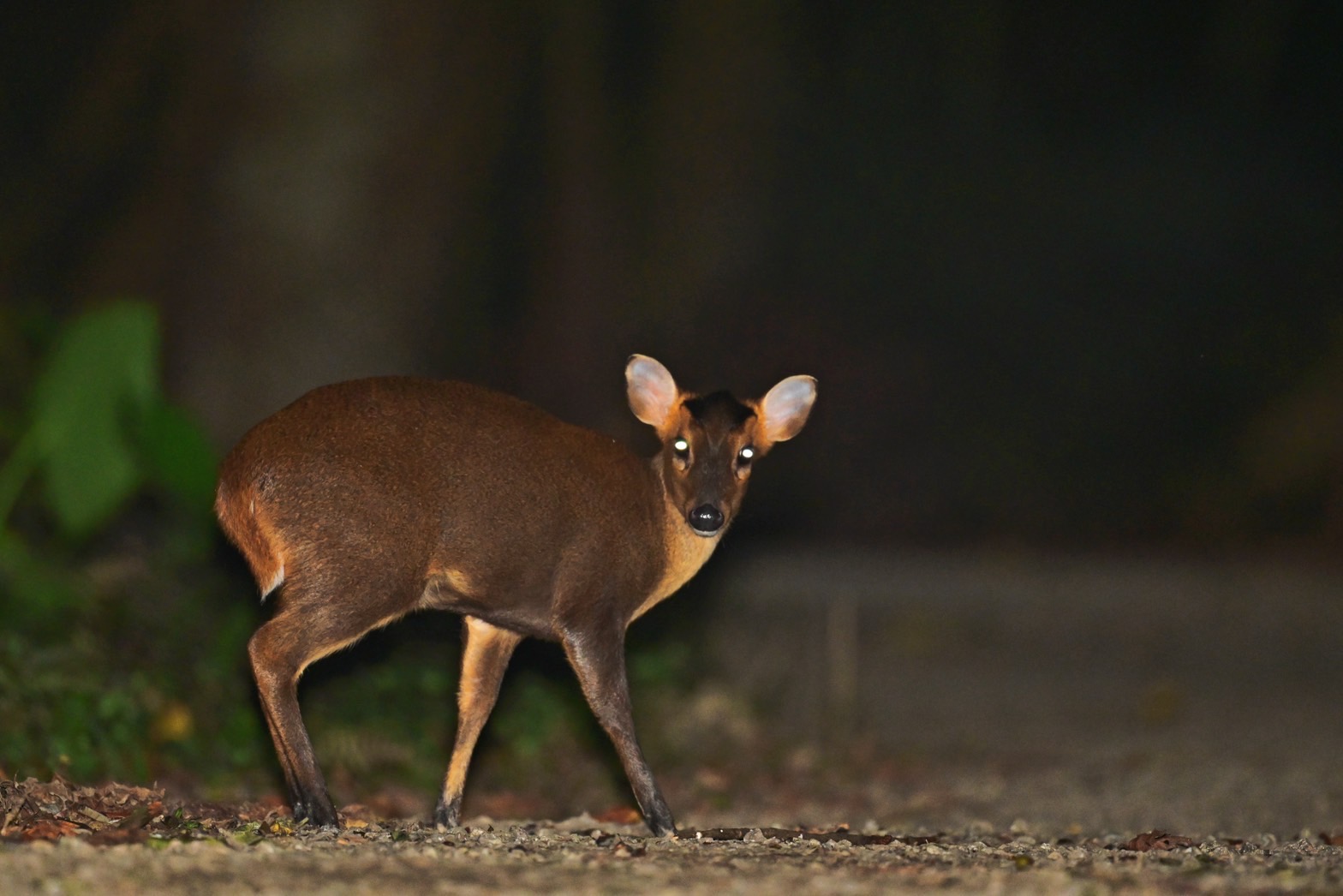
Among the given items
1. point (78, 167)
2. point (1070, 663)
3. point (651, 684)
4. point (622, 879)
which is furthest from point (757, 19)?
point (622, 879)

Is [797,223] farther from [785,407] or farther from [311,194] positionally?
[785,407]

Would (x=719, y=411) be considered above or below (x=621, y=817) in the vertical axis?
above

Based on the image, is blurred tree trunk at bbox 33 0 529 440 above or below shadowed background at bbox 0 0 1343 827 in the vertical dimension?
below

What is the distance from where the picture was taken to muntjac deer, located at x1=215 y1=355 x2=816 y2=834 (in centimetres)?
596

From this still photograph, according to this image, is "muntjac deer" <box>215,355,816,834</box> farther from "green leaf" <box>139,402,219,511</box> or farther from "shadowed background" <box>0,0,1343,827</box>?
"shadowed background" <box>0,0,1343,827</box>

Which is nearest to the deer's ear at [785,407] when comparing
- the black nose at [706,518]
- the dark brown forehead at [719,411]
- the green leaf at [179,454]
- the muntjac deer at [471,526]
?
the muntjac deer at [471,526]

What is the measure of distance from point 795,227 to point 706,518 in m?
21.2

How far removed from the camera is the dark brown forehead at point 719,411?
23.2ft

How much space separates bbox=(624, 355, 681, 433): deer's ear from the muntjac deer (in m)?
0.01

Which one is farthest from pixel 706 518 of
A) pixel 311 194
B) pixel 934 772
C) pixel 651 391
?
pixel 311 194

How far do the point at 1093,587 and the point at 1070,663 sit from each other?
267 cm

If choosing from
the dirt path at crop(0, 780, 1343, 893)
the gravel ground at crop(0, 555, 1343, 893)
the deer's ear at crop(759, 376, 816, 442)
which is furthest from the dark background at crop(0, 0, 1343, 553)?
the dirt path at crop(0, 780, 1343, 893)

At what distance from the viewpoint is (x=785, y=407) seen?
296 inches

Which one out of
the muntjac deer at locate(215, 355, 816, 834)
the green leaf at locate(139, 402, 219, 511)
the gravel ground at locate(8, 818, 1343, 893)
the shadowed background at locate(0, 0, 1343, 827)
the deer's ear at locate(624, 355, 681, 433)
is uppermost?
the shadowed background at locate(0, 0, 1343, 827)
